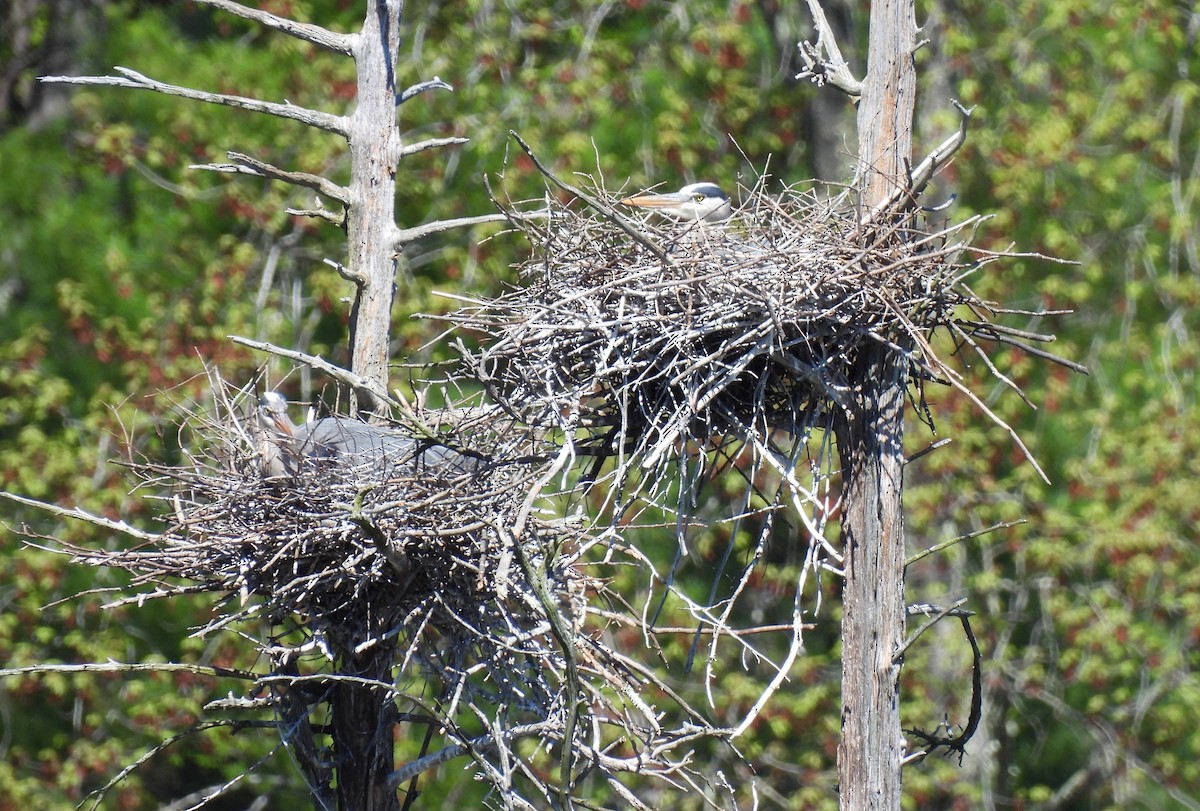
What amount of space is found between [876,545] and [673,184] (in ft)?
23.9

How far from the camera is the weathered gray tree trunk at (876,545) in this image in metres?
4.46

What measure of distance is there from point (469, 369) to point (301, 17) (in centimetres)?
717

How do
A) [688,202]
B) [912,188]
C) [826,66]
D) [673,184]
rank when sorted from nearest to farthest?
[912,188], [826,66], [688,202], [673,184]

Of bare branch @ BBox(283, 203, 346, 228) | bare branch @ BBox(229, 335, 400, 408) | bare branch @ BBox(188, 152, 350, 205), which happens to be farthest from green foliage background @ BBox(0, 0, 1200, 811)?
bare branch @ BBox(229, 335, 400, 408)

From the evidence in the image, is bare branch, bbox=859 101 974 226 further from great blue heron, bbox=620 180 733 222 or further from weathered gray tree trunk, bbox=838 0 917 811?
great blue heron, bbox=620 180 733 222

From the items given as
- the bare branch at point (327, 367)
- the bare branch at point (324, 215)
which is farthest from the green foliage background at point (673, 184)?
the bare branch at point (327, 367)

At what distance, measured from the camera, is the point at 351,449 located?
17.3ft

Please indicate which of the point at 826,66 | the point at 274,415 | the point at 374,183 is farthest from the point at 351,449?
the point at 826,66

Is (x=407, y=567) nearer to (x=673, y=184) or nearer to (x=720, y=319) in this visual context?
(x=720, y=319)

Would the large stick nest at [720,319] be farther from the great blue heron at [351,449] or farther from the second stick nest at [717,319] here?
the great blue heron at [351,449]

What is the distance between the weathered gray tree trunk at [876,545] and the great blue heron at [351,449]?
4.41 feet

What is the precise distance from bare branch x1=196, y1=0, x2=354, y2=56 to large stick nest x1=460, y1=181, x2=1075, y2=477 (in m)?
1.53

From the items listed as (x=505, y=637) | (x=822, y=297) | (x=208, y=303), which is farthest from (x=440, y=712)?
(x=208, y=303)

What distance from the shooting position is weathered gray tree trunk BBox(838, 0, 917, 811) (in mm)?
4457
